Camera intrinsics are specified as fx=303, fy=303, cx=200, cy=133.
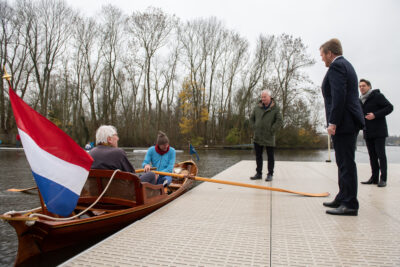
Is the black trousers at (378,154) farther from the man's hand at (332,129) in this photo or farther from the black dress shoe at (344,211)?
the man's hand at (332,129)

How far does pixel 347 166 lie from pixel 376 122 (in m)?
2.60

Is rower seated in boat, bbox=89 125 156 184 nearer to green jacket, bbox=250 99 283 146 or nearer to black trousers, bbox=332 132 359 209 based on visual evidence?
black trousers, bbox=332 132 359 209

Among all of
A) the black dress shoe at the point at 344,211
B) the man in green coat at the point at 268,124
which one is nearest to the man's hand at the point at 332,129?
the black dress shoe at the point at 344,211

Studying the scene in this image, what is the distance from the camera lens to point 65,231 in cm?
287

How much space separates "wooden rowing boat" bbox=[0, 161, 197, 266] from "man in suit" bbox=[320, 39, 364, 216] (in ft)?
7.27

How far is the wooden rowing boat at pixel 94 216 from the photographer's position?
2.67 metres

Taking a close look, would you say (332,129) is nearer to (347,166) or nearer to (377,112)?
(347,166)

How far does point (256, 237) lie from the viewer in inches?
107

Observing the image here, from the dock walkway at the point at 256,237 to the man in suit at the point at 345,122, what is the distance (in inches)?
10.9

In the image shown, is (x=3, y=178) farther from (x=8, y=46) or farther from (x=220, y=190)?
(x=8, y=46)

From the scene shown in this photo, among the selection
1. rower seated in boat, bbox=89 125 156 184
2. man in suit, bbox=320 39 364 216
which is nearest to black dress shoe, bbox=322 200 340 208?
man in suit, bbox=320 39 364 216

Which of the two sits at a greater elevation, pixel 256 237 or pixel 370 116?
pixel 370 116

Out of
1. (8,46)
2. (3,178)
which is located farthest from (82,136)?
(3,178)

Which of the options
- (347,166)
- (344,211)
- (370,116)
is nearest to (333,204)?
(344,211)
